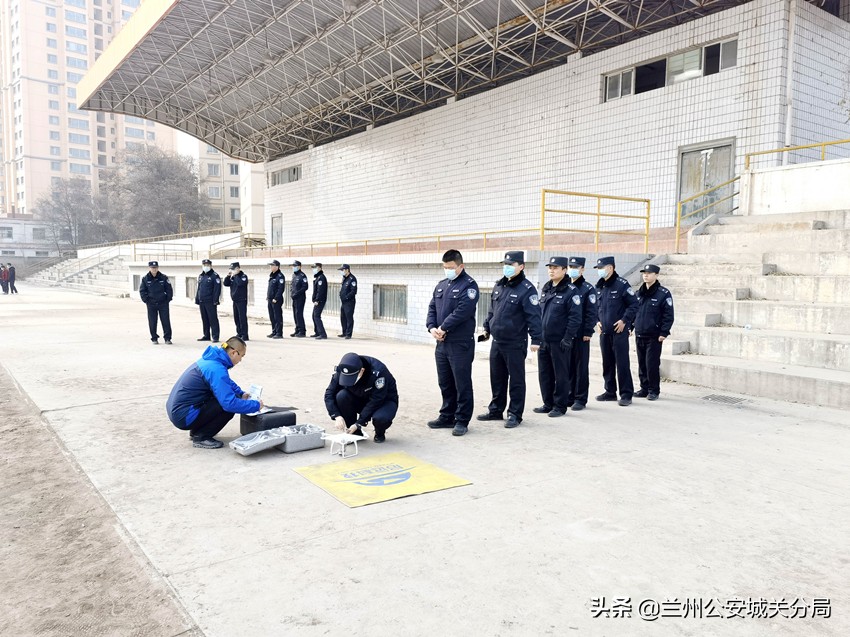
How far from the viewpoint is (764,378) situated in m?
8.45

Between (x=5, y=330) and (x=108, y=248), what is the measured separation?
130 feet

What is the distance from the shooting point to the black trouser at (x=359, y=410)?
19.7ft

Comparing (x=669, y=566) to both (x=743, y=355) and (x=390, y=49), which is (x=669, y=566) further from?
(x=390, y=49)

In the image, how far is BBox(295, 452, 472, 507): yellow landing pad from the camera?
15.3ft

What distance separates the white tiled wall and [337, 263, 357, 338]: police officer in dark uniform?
6572mm

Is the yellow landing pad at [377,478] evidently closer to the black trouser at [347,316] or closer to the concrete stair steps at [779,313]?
the concrete stair steps at [779,313]

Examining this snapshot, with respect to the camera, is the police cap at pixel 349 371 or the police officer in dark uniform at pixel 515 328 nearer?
the police cap at pixel 349 371

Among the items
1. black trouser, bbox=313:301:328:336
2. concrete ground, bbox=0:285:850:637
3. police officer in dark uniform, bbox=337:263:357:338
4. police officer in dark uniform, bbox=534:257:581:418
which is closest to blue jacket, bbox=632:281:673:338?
police officer in dark uniform, bbox=534:257:581:418

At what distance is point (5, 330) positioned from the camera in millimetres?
16344

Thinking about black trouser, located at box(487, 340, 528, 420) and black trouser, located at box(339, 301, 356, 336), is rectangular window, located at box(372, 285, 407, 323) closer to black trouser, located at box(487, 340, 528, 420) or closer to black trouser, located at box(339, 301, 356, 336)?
black trouser, located at box(339, 301, 356, 336)

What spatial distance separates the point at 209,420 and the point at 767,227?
11.3 m

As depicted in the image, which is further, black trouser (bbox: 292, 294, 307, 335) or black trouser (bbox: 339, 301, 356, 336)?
black trouser (bbox: 292, 294, 307, 335)

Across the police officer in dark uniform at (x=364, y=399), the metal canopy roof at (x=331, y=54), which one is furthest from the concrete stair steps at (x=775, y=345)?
the metal canopy roof at (x=331, y=54)

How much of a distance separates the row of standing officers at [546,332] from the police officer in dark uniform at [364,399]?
0.91m
